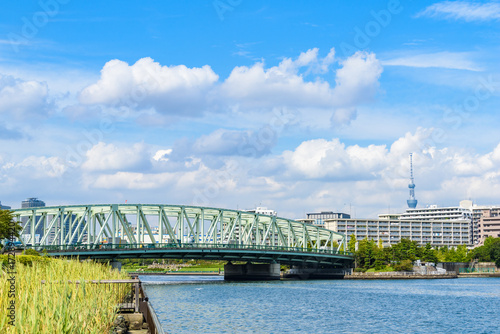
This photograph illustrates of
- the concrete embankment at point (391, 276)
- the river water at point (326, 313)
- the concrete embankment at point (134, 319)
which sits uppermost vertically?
the concrete embankment at point (134, 319)

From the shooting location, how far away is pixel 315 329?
48.8 meters

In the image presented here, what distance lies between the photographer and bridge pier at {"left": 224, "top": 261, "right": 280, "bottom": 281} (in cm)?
13675

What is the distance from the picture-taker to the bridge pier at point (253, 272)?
136750 millimetres

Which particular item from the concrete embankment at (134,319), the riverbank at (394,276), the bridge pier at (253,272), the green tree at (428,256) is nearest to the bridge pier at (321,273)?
the riverbank at (394,276)

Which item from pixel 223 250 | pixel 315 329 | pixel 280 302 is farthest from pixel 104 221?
pixel 315 329

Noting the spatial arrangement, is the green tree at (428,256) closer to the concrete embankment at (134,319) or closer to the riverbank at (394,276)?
the riverbank at (394,276)

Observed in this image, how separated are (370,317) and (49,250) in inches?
2615

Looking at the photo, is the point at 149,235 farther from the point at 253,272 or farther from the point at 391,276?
the point at 391,276

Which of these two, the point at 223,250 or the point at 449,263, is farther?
the point at 449,263

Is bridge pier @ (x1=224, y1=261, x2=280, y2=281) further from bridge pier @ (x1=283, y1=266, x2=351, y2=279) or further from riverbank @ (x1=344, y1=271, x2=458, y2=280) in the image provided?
riverbank @ (x1=344, y1=271, x2=458, y2=280)

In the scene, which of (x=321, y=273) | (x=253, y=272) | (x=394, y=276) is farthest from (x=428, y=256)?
(x=253, y=272)

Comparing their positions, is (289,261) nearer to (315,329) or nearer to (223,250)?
(223,250)

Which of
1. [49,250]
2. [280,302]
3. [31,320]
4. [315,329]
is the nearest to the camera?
[31,320]

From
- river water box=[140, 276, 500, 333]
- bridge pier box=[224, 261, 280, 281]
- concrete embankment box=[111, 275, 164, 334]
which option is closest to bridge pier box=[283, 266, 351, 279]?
bridge pier box=[224, 261, 280, 281]
